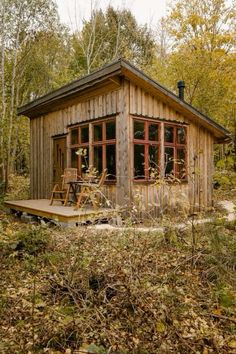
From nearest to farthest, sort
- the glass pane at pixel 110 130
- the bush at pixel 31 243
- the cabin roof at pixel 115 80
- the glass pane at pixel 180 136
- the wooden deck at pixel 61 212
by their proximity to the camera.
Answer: the bush at pixel 31 243 < the wooden deck at pixel 61 212 < the cabin roof at pixel 115 80 < the glass pane at pixel 110 130 < the glass pane at pixel 180 136

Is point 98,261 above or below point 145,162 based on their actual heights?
below

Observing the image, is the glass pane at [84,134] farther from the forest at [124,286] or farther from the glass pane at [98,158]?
the forest at [124,286]

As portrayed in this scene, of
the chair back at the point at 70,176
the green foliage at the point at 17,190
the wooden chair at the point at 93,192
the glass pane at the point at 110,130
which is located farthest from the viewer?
the green foliage at the point at 17,190

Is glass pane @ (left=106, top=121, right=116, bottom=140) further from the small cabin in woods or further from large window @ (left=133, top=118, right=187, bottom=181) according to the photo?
large window @ (left=133, top=118, right=187, bottom=181)

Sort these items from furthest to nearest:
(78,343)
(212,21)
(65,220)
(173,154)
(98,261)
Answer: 1. (212,21)
2. (173,154)
3. (65,220)
4. (98,261)
5. (78,343)

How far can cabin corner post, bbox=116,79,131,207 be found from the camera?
6.65 metres

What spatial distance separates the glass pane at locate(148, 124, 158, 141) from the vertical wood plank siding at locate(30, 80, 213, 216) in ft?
0.92

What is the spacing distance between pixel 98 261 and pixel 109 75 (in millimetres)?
4381

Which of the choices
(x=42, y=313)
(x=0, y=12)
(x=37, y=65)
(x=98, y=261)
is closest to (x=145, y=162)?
(x=98, y=261)

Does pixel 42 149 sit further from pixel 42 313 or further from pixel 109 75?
pixel 42 313

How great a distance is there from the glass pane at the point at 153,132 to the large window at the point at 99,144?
0.94 metres

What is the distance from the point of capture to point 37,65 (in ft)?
54.8

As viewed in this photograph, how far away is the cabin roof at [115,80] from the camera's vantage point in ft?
20.8

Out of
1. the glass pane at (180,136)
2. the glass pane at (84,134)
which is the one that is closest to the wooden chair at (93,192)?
the glass pane at (84,134)
